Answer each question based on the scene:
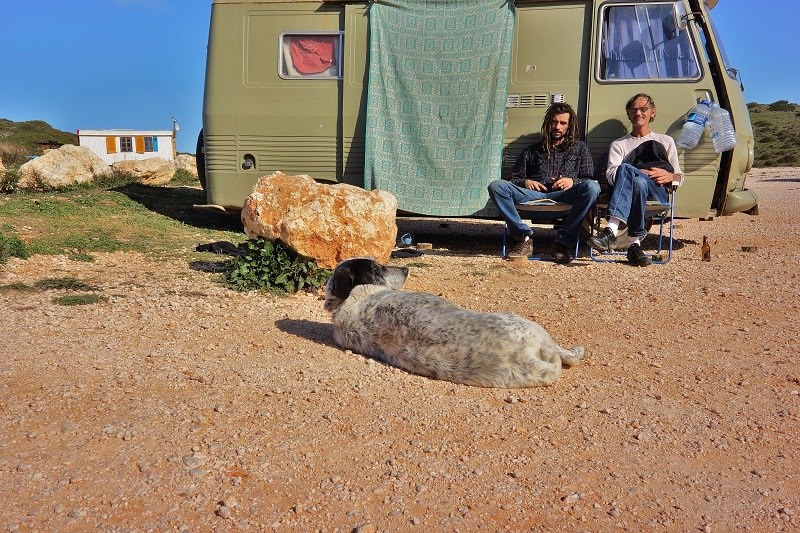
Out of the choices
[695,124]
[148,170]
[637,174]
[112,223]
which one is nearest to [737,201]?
[695,124]

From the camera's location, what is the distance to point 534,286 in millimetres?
6039

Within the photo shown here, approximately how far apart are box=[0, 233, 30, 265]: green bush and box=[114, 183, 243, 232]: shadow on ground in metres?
2.70

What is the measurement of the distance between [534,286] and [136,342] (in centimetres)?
327

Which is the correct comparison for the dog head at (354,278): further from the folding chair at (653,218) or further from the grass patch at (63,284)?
the folding chair at (653,218)

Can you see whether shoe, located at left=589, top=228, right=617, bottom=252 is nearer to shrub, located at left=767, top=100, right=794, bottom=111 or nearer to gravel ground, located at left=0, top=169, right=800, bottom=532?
gravel ground, located at left=0, top=169, right=800, bottom=532

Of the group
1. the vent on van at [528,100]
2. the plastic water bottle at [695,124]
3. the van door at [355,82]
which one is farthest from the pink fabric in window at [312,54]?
the plastic water bottle at [695,124]

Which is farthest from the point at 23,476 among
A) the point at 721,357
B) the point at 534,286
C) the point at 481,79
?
the point at 481,79

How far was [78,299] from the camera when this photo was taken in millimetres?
5172

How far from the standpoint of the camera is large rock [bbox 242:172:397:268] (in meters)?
5.93

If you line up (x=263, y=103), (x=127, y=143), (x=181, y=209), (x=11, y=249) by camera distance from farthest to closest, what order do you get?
1. (x=127, y=143)
2. (x=181, y=209)
3. (x=263, y=103)
4. (x=11, y=249)

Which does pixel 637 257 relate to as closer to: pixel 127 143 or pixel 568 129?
pixel 568 129

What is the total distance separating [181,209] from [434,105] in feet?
13.1

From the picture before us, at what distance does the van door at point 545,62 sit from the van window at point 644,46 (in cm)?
24

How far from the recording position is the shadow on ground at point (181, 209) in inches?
360
